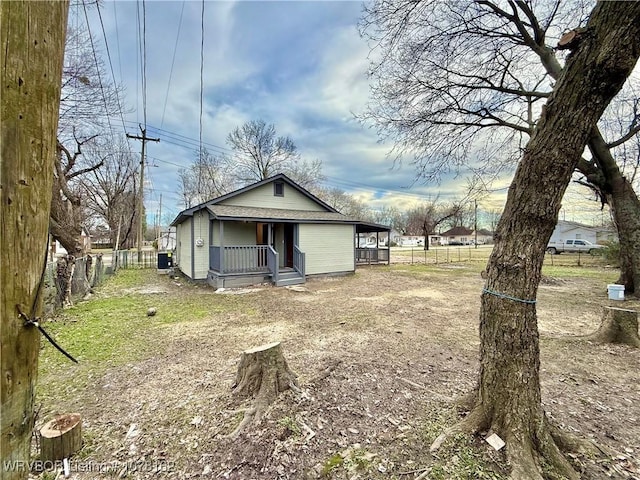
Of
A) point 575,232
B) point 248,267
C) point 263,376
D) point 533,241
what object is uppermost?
point 575,232

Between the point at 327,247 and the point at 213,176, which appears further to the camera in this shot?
the point at 213,176

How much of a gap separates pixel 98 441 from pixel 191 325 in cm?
364

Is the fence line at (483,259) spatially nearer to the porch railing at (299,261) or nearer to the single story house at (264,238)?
the single story house at (264,238)

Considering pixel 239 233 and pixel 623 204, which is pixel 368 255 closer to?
pixel 239 233

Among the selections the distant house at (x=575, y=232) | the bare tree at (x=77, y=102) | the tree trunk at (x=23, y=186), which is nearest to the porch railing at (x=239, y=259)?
the bare tree at (x=77, y=102)

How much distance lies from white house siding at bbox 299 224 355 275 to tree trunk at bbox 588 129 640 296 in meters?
8.96

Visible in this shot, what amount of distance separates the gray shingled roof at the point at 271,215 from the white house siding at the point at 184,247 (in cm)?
225

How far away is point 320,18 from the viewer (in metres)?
5.88

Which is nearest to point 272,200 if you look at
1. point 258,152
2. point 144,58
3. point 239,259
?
point 239,259

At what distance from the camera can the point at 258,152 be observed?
27.7 metres

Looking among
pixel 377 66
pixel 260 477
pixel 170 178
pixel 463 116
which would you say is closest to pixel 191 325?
pixel 260 477

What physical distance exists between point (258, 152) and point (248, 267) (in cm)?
1972

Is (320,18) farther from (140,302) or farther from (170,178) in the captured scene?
(170,178)

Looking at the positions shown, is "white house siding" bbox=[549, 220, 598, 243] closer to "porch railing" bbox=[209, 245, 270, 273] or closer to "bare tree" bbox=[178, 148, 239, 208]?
"bare tree" bbox=[178, 148, 239, 208]
